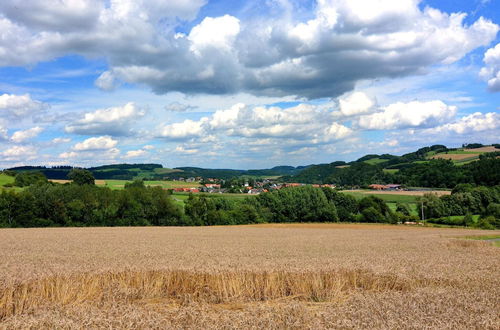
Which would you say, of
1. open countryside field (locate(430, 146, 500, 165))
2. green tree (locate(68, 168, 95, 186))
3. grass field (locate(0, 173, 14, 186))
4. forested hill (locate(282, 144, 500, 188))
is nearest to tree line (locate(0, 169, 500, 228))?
green tree (locate(68, 168, 95, 186))

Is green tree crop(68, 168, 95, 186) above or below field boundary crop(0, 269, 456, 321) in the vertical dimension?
above

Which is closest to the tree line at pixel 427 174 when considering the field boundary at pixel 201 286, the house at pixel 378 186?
the house at pixel 378 186

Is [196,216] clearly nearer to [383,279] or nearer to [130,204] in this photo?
[130,204]

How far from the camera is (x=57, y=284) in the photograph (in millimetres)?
12781

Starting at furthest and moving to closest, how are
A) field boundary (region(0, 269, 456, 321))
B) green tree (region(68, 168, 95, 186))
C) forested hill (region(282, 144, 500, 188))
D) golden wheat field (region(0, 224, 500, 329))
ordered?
1. forested hill (region(282, 144, 500, 188))
2. green tree (region(68, 168, 95, 186))
3. field boundary (region(0, 269, 456, 321))
4. golden wheat field (region(0, 224, 500, 329))

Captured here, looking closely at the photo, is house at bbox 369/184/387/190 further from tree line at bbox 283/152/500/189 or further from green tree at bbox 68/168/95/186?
green tree at bbox 68/168/95/186

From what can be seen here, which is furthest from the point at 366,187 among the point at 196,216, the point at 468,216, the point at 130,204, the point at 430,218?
the point at 130,204

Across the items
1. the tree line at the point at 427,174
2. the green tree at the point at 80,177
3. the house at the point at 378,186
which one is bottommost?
the house at the point at 378,186

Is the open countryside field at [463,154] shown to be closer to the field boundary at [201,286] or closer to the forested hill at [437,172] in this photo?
the forested hill at [437,172]

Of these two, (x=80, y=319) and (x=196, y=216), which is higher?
(x=80, y=319)

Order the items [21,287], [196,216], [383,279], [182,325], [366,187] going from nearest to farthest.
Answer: [182,325]
[21,287]
[383,279]
[196,216]
[366,187]

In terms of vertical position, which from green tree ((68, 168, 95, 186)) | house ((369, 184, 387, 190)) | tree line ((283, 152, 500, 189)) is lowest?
house ((369, 184, 387, 190))

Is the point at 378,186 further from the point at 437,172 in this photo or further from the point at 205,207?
the point at 205,207

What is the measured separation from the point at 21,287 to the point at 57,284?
1.07 m
